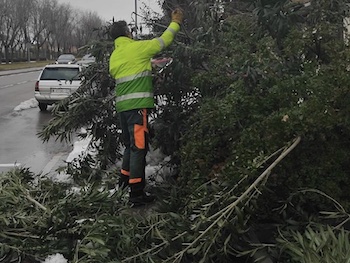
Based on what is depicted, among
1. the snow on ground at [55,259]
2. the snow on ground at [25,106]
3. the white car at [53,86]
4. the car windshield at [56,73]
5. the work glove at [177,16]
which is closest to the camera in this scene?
the snow on ground at [55,259]

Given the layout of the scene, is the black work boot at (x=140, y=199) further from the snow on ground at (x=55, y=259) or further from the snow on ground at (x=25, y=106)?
the snow on ground at (x=25, y=106)

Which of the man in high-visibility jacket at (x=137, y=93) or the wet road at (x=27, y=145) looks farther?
the wet road at (x=27, y=145)

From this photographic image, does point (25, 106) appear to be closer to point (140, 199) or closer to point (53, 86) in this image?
point (53, 86)

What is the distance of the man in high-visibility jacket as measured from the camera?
5.43 m

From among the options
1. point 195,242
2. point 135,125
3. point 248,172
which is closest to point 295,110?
point 248,172

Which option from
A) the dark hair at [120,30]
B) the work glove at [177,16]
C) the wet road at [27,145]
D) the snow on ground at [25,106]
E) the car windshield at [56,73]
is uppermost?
the work glove at [177,16]

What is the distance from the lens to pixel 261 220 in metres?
3.75

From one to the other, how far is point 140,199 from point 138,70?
137 cm

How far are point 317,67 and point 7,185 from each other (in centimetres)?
311

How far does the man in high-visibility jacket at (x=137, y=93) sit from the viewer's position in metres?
5.43

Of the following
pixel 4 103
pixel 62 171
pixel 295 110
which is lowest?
pixel 4 103

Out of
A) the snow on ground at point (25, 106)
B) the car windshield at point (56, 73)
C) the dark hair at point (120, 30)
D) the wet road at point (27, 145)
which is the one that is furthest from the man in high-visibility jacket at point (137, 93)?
the snow on ground at point (25, 106)

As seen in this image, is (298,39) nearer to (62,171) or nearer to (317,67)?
(317,67)

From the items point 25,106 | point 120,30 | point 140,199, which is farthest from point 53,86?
point 140,199
